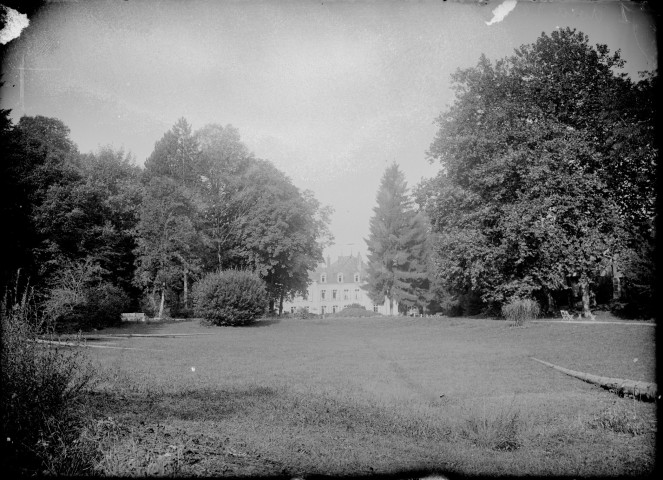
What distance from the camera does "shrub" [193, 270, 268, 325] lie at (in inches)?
1048

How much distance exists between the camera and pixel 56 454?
407cm

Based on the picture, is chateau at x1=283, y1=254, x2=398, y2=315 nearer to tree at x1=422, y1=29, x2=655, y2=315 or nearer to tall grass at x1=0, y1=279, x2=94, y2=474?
tree at x1=422, y1=29, x2=655, y2=315

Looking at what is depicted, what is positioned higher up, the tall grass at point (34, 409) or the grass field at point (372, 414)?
the tall grass at point (34, 409)

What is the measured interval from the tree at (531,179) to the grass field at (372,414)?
6621mm

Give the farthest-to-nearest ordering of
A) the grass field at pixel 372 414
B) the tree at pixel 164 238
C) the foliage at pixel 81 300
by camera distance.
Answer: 1. the tree at pixel 164 238
2. the foliage at pixel 81 300
3. the grass field at pixel 372 414

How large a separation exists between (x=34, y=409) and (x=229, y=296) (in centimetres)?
2254

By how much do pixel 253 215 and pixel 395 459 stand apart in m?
16.5

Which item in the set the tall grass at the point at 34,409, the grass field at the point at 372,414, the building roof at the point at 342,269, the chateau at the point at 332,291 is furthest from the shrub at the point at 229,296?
the chateau at the point at 332,291

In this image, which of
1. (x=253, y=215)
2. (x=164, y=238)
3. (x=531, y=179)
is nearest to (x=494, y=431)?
(x=253, y=215)

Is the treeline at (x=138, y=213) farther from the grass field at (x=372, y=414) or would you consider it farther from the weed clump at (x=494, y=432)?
the weed clump at (x=494, y=432)

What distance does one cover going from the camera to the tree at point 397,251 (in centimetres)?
2123

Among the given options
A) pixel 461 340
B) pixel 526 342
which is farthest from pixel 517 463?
pixel 461 340

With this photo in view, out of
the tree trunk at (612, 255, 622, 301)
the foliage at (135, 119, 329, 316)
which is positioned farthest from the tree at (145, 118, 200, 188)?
the tree trunk at (612, 255, 622, 301)

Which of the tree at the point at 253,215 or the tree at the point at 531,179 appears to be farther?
the tree at the point at 531,179
